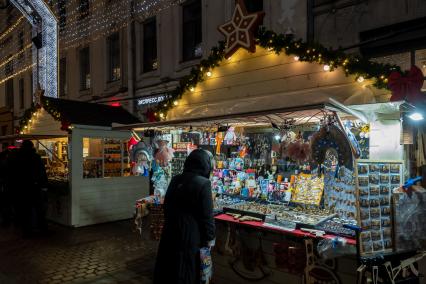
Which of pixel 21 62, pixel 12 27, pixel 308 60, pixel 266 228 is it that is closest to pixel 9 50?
pixel 21 62

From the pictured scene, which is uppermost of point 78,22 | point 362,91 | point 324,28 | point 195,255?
point 78,22

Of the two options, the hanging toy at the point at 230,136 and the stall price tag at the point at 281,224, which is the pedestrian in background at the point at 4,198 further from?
the stall price tag at the point at 281,224

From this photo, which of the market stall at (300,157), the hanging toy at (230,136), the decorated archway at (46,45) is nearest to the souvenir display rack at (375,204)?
the market stall at (300,157)

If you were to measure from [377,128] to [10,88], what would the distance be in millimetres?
23208

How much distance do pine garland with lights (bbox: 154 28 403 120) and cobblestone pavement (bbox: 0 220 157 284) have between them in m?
3.12

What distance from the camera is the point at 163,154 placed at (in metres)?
6.44

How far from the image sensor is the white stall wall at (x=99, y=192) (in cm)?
859

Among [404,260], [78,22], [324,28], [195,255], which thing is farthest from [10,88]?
[404,260]

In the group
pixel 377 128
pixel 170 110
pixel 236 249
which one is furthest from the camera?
pixel 170 110

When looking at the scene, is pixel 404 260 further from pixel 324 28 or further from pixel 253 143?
pixel 324 28

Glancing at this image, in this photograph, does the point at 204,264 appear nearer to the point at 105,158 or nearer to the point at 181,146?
the point at 181,146

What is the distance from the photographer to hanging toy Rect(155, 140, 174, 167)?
6.45m

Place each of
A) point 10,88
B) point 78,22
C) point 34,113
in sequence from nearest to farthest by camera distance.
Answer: point 34,113 < point 78,22 < point 10,88

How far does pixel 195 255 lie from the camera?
11.8ft
